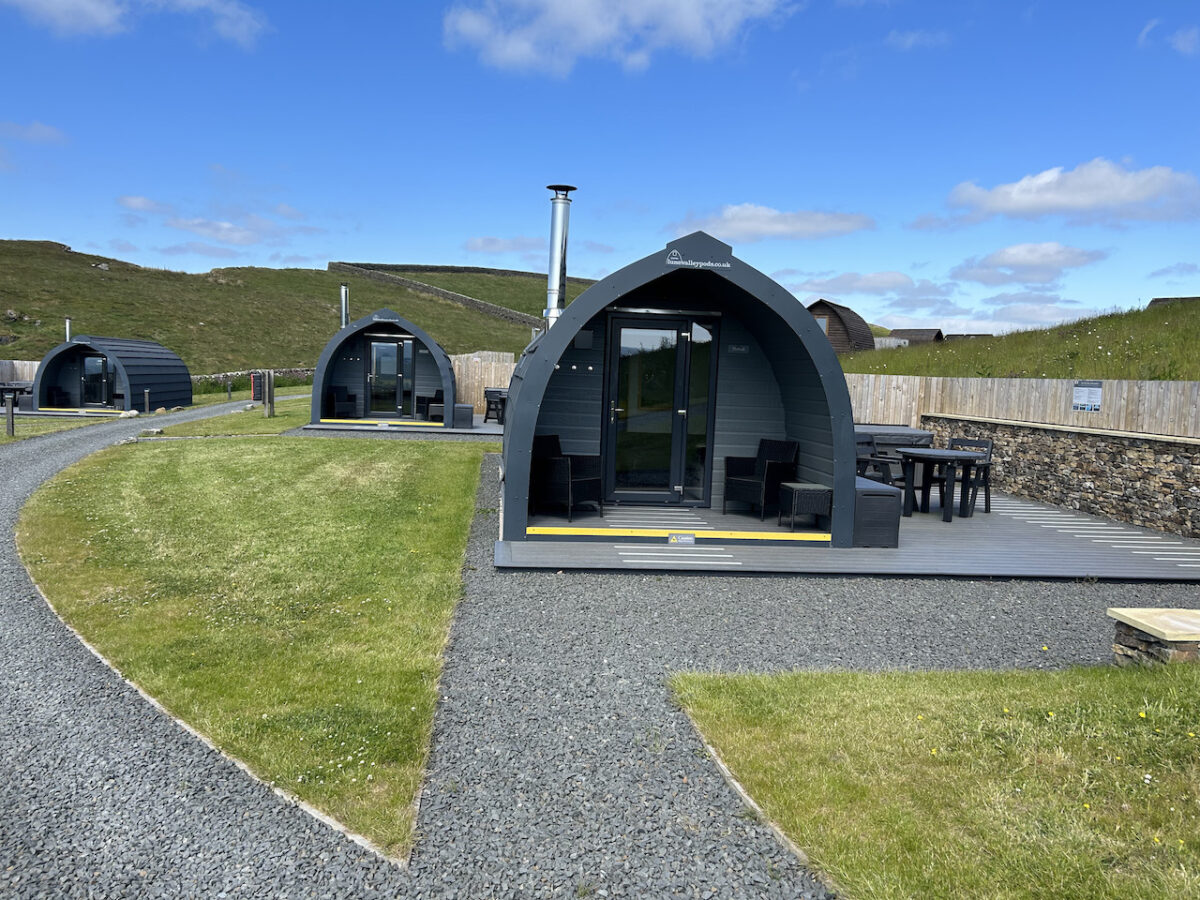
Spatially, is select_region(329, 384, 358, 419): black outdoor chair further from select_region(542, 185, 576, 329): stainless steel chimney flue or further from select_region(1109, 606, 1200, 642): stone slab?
select_region(1109, 606, 1200, 642): stone slab

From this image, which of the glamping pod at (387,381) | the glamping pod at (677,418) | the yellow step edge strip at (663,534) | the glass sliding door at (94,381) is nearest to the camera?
the yellow step edge strip at (663,534)

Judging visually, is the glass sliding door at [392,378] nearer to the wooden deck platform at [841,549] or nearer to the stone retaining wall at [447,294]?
the wooden deck platform at [841,549]

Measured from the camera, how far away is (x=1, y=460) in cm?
1292

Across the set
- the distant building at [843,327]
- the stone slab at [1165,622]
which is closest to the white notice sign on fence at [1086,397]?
the stone slab at [1165,622]

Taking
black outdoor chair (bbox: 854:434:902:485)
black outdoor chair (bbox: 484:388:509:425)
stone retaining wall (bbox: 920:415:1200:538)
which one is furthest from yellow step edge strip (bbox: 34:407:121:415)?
stone retaining wall (bbox: 920:415:1200:538)

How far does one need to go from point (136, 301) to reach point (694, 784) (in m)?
53.0

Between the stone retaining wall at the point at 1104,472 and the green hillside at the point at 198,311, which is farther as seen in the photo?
the green hillside at the point at 198,311

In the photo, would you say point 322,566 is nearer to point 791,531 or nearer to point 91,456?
point 791,531

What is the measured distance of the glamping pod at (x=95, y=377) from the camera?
21484 mm

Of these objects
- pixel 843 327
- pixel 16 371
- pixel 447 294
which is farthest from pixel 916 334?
pixel 16 371

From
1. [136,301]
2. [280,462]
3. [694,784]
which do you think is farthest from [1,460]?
[136,301]

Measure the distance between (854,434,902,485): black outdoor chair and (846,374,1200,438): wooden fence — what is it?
108 centimetres

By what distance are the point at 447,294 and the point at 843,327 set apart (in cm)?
3998

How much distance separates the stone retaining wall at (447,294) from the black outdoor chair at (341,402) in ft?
145
